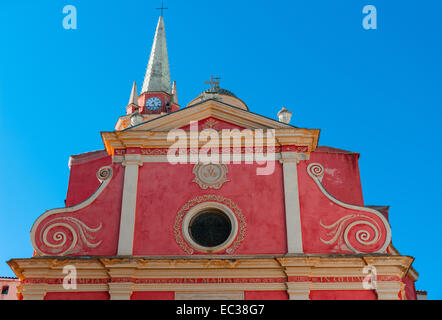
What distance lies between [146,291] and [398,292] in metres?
5.66

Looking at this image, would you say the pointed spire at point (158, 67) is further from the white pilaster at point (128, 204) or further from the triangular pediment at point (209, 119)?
the white pilaster at point (128, 204)

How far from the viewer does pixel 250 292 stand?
1201 centimetres

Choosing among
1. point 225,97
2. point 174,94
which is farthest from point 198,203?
point 174,94

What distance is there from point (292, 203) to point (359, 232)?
1.72 m

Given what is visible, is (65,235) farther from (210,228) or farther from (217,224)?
(217,224)

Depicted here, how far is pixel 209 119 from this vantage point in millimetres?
14477

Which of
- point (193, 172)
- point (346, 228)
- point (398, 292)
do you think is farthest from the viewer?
point (193, 172)

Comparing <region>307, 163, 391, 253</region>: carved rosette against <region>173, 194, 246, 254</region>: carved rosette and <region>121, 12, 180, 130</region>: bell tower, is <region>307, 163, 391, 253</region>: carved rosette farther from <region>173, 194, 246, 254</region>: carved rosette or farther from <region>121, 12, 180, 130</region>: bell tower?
<region>121, 12, 180, 130</region>: bell tower

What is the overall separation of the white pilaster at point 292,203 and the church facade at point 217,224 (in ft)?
0.09

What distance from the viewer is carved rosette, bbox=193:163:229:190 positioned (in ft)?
44.1

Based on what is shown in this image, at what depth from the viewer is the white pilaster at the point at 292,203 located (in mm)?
12555

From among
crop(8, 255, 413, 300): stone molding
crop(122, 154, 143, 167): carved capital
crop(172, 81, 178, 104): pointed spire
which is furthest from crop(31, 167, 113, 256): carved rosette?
crop(172, 81, 178, 104): pointed spire
